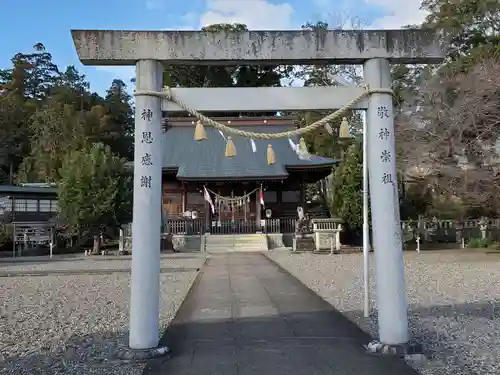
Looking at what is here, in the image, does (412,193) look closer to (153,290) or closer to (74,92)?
(153,290)

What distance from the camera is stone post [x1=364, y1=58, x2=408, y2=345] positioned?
5586 millimetres

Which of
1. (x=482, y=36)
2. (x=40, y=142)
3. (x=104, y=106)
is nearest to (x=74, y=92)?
(x=104, y=106)

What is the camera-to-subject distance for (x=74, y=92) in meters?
52.9

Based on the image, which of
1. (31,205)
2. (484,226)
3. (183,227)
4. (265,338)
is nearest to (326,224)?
(183,227)

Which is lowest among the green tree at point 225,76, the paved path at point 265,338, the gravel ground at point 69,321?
the gravel ground at point 69,321

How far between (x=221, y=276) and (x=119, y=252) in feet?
39.8

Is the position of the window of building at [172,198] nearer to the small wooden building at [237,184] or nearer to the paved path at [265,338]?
the small wooden building at [237,184]

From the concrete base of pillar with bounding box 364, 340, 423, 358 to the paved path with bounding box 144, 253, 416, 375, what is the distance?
161 millimetres

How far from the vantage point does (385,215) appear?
568 centimetres

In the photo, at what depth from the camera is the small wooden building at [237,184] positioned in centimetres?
2784

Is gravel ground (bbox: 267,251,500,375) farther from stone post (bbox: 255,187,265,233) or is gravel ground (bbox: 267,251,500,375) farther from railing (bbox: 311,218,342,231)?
stone post (bbox: 255,187,265,233)

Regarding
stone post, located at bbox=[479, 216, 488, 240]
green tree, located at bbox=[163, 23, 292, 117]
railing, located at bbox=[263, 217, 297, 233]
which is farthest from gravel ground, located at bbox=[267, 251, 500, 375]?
green tree, located at bbox=[163, 23, 292, 117]

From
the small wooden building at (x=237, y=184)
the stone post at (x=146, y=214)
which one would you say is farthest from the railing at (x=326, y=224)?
the stone post at (x=146, y=214)

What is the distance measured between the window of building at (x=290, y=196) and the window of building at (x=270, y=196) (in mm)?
425
